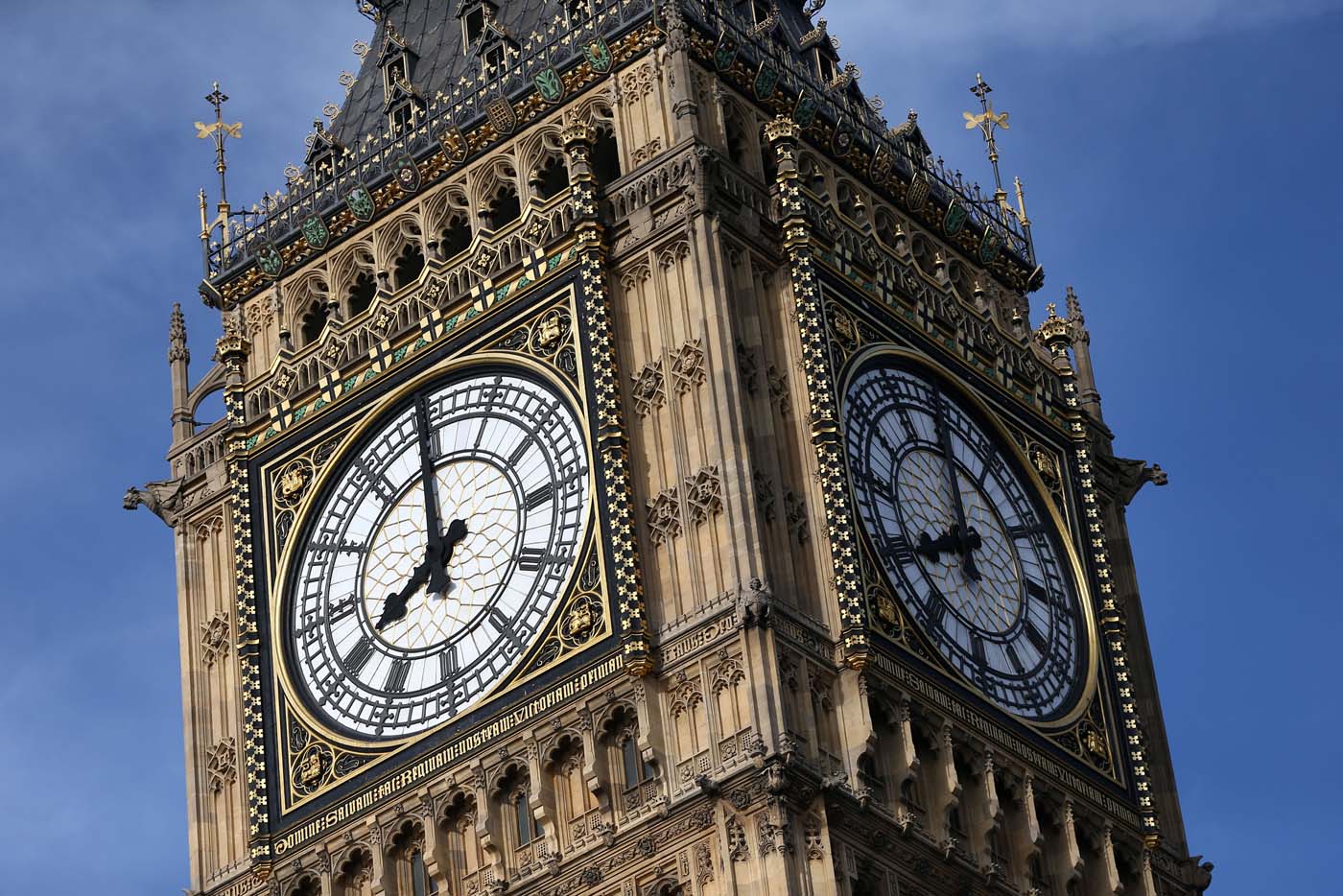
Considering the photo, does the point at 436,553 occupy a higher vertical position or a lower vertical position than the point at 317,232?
lower

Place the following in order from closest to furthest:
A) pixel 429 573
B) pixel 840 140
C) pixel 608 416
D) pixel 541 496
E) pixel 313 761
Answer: pixel 608 416
pixel 541 496
pixel 313 761
pixel 429 573
pixel 840 140

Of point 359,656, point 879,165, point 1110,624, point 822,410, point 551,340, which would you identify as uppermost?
point 879,165

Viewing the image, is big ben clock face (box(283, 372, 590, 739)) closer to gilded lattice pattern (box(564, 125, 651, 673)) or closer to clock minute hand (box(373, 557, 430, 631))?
clock minute hand (box(373, 557, 430, 631))

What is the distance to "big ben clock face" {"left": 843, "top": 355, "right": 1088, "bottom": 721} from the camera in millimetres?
47188

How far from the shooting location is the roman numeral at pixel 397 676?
47219 mm

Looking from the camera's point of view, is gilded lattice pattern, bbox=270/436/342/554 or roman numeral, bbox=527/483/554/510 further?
gilded lattice pattern, bbox=270/436/342/554

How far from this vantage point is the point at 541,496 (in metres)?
47.2

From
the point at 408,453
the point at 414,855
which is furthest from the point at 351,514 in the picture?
the point at 414,855

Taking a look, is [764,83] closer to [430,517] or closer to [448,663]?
[430,517]

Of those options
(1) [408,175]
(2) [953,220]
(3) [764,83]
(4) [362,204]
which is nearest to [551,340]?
(1) [408,175]

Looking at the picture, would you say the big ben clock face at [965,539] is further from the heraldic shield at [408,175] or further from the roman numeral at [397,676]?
the heraldic shield at [408,175]

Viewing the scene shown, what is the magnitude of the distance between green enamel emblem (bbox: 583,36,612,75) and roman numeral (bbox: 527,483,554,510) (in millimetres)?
5567

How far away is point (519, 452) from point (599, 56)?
205 inches

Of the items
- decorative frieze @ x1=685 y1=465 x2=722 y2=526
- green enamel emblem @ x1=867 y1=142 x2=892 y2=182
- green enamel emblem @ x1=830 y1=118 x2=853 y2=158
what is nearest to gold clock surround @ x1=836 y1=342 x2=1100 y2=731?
decorative frieze @ x1=685 y1=465 x2=722 y2=526
